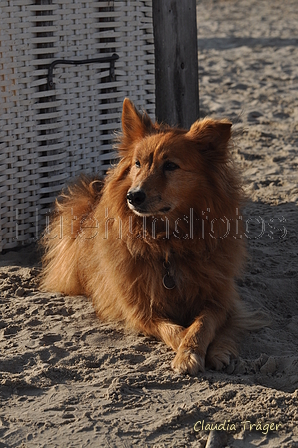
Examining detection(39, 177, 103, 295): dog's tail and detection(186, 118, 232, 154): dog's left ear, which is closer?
detection(186, 118, 232, 154): dog's left ear

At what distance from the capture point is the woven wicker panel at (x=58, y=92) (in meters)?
5.27

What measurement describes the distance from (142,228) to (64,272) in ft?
3.50

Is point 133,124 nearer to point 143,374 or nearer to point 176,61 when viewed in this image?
point 143,374

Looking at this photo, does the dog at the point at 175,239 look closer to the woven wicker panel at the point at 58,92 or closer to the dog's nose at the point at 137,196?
the dog's nose at the point at 137,196

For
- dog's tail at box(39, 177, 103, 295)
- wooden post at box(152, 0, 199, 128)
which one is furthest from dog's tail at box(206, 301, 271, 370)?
wooden post at box(152, 0, 199, 128)

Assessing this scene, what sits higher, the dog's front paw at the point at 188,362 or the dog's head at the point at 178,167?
the dog's head at the point at 178,167

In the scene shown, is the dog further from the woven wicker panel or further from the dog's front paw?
Result: the woven wicker panel

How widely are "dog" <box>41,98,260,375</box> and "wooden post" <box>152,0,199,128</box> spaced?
1741 mm

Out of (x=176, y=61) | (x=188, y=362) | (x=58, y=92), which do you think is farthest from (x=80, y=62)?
(x=188, y=362)

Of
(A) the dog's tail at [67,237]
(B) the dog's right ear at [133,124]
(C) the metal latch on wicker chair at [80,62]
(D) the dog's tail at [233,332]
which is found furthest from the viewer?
(C) the metal latch on wicker chair at [80,62]

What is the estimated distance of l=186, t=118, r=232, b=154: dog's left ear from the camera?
400 cm

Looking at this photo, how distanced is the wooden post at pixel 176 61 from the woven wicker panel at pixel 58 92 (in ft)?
0.43

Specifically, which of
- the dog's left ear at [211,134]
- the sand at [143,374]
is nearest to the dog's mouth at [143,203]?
the dog's left ear at [211,134]

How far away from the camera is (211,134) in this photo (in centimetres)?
404
